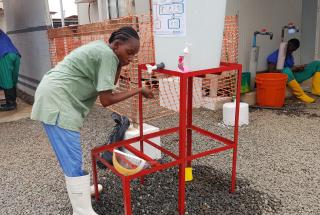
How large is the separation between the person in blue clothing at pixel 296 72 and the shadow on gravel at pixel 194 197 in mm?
2746

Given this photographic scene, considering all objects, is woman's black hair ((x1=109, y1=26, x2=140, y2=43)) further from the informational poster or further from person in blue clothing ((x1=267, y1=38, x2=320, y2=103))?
person in blue clothing ((x1=267, y1=38, x2=320, y2=103))

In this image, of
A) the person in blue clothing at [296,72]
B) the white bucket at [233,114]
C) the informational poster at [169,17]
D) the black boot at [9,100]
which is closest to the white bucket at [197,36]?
the informational poster at [169,17]

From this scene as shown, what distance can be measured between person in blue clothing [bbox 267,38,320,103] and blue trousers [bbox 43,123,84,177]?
12.3ft

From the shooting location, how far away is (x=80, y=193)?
1.78 meters

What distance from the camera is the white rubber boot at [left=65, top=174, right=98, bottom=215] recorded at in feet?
5.77

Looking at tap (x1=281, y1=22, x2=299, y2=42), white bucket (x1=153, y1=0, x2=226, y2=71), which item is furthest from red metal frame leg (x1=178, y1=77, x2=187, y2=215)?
tap (x1=281, y1=22, x2=299, y2=42)

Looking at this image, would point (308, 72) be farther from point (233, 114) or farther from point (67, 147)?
point (67, 147)

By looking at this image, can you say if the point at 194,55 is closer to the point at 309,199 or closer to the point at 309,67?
the point at 309,199

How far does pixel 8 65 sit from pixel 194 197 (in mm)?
3893

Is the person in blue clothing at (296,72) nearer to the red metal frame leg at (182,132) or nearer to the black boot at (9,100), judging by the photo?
the red metal frame leg at (182,132)

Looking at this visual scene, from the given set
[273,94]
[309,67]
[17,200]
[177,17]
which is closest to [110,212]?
[17,200]

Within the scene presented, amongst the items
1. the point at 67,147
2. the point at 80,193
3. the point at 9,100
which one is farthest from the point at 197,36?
the point at 9,100

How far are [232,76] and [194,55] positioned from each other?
8.70ft

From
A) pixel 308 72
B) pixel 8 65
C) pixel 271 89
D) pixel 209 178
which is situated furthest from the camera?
pixel 308 72
